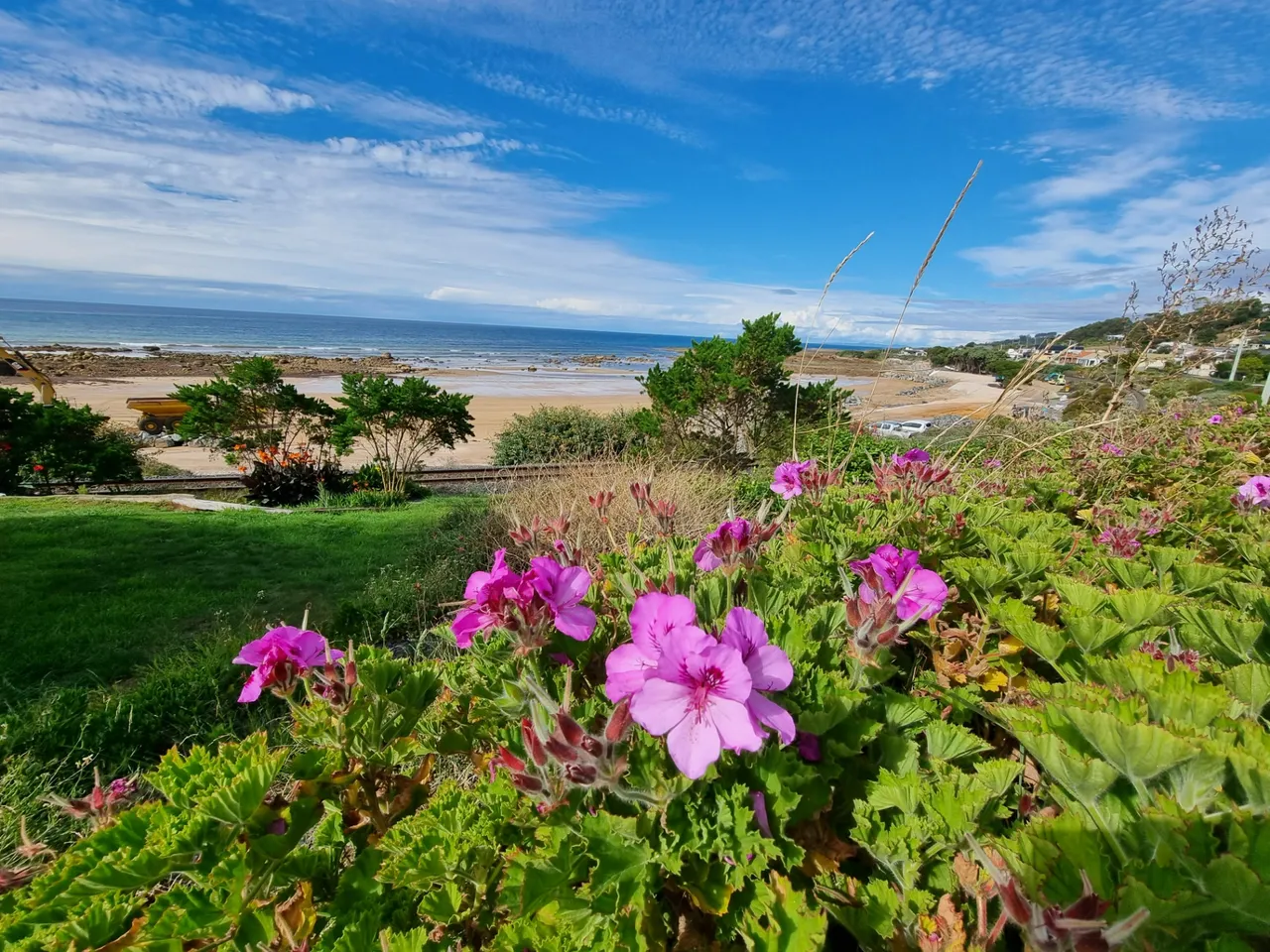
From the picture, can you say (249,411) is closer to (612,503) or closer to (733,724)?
(612,503)

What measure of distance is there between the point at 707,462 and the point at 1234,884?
10701mm

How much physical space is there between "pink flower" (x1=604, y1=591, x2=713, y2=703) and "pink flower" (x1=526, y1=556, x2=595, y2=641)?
229 millimetres

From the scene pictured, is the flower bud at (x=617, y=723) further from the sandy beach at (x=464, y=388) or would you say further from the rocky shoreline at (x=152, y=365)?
the rocky shoreline at (x=152, y=365)

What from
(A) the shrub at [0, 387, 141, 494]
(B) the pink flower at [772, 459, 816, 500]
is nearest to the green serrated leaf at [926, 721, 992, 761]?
(B) the pink flower at [772, 459, 816, 500]

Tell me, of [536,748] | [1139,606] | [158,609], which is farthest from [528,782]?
[158,609]

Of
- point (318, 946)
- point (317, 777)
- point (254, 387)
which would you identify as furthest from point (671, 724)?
point (254, 387)

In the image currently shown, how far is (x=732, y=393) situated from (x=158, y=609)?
9.50 metres

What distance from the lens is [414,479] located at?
46.5 feet

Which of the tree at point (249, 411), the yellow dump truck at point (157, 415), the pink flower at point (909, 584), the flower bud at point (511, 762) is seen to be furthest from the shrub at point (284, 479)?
the pink flower at point (909, 584)

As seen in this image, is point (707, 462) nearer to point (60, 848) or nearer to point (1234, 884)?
point (60, 848)

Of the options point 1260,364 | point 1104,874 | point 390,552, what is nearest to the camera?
point 1104,874

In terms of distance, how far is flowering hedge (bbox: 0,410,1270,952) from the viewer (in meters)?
0.79

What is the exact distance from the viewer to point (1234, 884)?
644 millimetres

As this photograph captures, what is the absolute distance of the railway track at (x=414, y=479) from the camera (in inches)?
465
